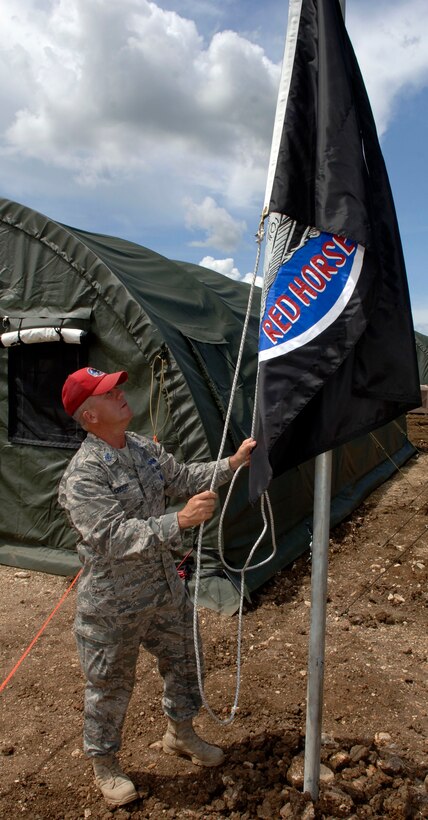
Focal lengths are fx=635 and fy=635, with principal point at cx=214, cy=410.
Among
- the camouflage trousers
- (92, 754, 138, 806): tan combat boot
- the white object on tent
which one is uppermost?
the white object on tent

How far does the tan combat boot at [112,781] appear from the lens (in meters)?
2.76

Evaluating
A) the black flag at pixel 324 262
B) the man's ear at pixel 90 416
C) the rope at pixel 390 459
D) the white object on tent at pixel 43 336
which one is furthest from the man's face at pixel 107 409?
the rope at pixel 390 459

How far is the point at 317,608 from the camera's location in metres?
2.50

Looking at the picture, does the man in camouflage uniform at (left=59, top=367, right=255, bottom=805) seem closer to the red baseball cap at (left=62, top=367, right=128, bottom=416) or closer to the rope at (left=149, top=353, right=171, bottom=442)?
the red baseball cap at (left=62, top=367, right=128, bottom=416)

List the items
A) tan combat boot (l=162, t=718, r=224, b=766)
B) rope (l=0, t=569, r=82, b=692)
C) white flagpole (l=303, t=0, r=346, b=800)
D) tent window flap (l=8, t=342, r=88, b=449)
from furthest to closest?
tent window flap (l=8, t=342, r=88, b=449) → rope (l=0, t=569, r=82, b=692) → tan combat boot (l=162, t=718, r=224, b=766) → white flagpole (l=303, t=0, r=346, b=800)

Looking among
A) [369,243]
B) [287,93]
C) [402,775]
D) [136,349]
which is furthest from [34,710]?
[287,93]

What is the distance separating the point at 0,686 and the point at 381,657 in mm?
2438

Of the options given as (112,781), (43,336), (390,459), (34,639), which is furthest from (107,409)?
(390,459)

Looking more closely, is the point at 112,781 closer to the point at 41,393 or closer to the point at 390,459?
the point at 41,393

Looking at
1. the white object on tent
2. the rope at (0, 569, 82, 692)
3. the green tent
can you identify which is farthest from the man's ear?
the white object on tent

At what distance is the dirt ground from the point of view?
277cm

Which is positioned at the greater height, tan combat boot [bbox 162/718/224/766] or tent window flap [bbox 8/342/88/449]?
tent window flap [bbox 8/342/88/449]

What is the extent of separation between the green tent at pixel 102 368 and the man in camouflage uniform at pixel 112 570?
201 cm

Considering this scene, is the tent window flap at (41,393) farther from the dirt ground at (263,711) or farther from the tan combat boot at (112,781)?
the tan combat boot at (112,781)
